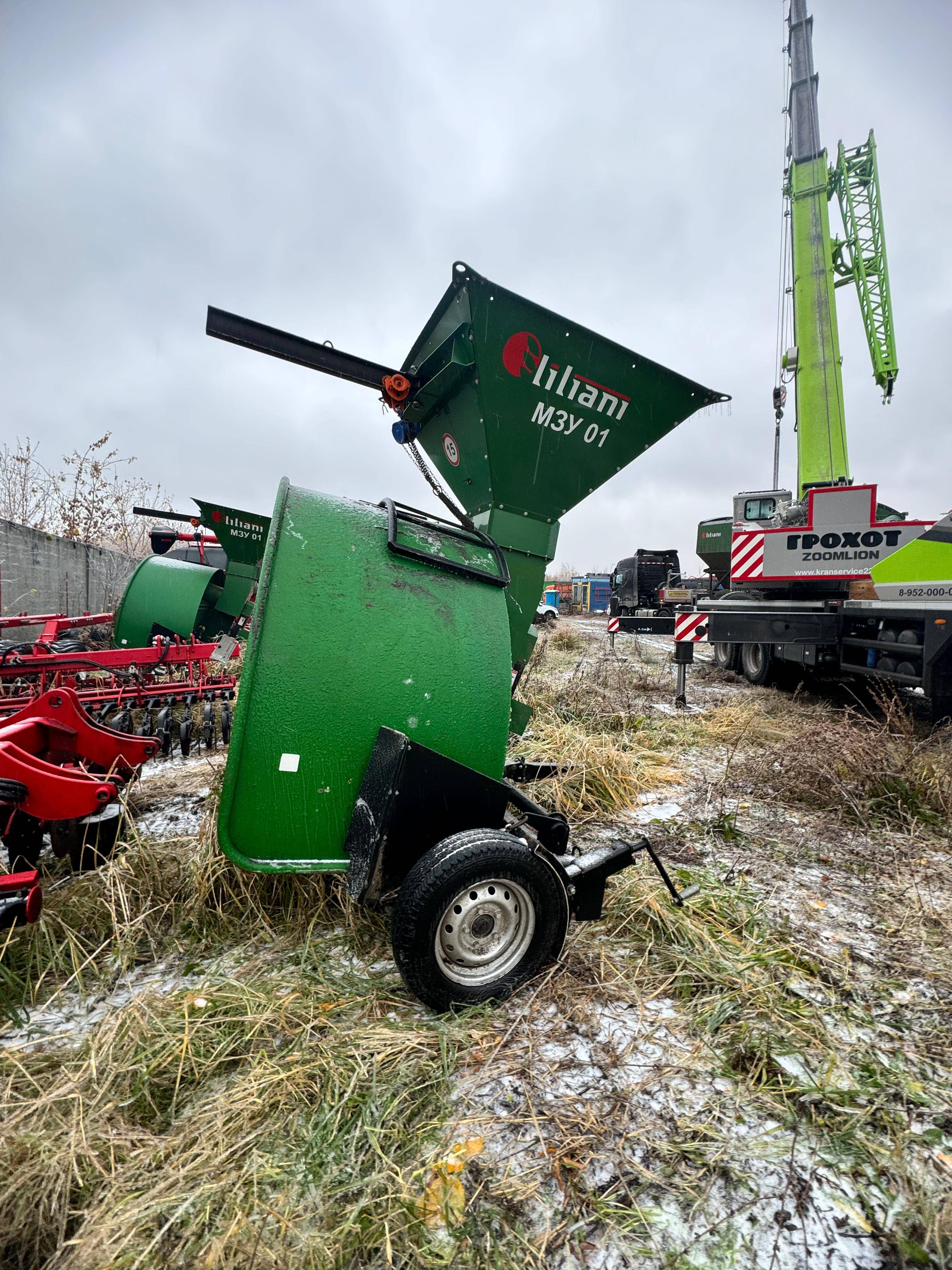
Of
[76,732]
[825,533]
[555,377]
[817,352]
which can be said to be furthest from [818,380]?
[76,732]

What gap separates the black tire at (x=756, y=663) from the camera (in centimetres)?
729

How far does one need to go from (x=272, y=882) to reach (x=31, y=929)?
74cm

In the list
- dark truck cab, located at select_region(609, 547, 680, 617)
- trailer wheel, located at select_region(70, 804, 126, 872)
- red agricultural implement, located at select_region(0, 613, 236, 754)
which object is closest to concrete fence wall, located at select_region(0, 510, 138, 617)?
red agricultural implement, located at select_region(0, 613, 236, 754)

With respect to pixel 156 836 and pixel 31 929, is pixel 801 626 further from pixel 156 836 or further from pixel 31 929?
pixel 31 929

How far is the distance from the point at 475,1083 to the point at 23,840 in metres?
1.90

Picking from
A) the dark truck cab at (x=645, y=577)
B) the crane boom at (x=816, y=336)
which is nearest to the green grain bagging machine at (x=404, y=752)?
the crane boom at (x=816, y=336)

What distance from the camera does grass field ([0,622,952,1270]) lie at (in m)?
1.05

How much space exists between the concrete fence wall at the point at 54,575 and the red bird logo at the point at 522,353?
734 cm

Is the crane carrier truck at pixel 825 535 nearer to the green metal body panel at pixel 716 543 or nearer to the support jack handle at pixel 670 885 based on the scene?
the green metal body panel at pixel 716 543

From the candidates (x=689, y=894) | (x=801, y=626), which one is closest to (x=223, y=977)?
(x=689, y=894)

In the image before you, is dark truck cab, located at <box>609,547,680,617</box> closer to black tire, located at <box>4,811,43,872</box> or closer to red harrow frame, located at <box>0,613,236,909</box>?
red harrow frame, located at <box>0,613,236,909</box>

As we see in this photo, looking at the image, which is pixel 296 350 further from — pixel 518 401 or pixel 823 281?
pixel 823 281

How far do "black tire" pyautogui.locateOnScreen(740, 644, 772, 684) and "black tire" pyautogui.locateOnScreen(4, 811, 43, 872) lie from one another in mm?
7138

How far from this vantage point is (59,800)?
199 cm
